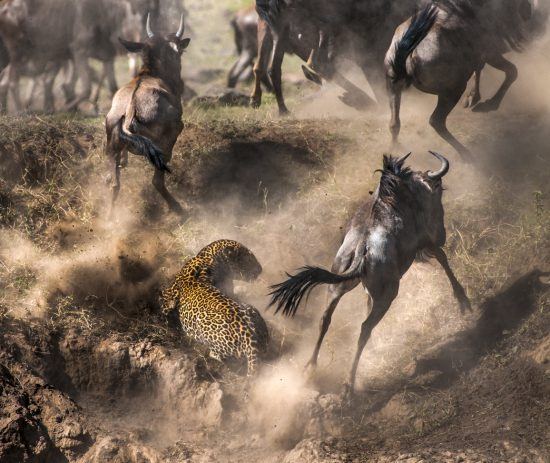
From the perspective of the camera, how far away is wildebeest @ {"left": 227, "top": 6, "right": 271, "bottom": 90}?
647 inches

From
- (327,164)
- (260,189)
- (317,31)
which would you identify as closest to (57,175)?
(260,189)

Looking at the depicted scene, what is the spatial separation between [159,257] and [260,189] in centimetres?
181

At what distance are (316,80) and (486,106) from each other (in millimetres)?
3027

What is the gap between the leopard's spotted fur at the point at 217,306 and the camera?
7.68 m

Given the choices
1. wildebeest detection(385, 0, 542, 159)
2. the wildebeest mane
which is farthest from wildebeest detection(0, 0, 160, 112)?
the wildebeest mane

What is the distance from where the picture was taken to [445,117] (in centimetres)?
1005

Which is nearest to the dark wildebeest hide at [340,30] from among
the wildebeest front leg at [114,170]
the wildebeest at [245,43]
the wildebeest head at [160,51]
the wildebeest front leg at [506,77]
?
the wildebeest head at [160,51]

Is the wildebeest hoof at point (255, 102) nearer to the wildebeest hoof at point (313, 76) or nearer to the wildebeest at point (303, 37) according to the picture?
the wildebeest at point (303, 37)

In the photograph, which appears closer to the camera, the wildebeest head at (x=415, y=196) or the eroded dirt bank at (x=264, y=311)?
the eroded dirt bank at (x=264, y=311)

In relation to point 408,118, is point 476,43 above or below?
above

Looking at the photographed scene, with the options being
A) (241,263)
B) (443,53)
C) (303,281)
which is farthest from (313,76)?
(303,281)

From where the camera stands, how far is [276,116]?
12367 mm

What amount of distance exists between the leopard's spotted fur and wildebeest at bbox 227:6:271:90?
8.06 meters

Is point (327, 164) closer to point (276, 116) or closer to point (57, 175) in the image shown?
point (276, 116)
